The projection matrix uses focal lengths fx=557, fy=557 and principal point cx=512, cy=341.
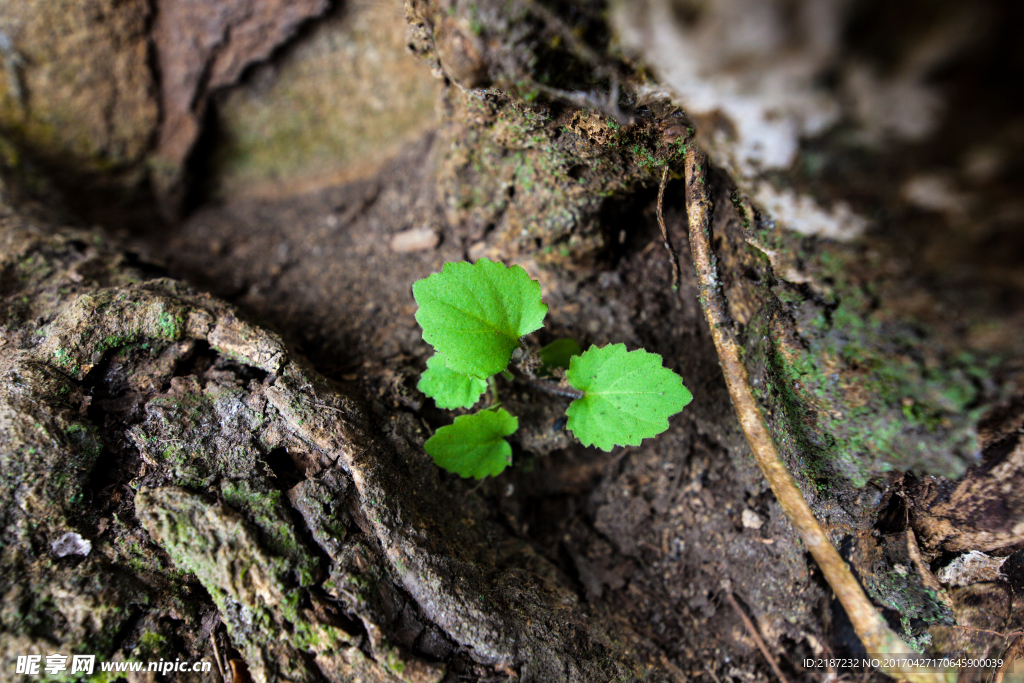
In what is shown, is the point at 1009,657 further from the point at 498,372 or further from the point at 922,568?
the point at 498,372

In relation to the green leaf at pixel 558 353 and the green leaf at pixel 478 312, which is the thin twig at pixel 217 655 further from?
the green leaf at pixel 558 353

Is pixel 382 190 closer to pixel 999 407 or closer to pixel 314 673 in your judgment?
pixel 314 673

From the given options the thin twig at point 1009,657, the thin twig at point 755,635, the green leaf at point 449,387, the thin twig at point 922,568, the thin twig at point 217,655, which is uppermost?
the thin twig at point 922,568

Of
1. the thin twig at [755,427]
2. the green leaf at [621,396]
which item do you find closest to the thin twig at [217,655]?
the green leaf at [621,396]

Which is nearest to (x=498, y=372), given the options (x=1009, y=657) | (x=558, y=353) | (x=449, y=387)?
(x=449, y=387)

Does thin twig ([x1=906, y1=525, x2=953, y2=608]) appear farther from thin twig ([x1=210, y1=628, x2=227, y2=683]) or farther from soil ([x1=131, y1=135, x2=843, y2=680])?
thin twig ([x1=210, y1=628, x2=227, y2=683])

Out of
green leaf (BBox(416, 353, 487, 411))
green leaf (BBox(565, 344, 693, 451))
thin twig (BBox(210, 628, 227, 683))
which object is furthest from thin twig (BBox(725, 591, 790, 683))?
thin twig (BBox(210, 628, 227, 683))
